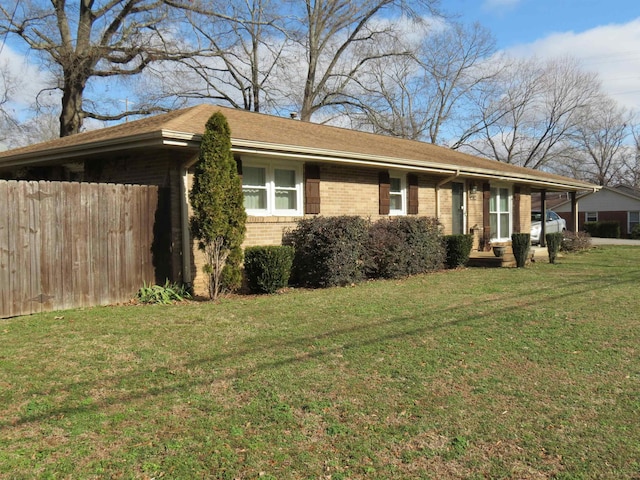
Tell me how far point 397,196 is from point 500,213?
5970 mm

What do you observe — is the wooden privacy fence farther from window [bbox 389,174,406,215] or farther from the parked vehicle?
the parked vehicle

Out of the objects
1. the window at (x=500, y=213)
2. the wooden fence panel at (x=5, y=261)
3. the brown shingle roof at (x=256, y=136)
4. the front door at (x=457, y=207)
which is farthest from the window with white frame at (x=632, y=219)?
the wooden fence panel at (x=5, y=261)

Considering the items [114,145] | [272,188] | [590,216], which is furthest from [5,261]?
[590,216]

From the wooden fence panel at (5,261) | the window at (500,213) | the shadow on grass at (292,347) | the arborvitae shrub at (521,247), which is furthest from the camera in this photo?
the window at (500,213)

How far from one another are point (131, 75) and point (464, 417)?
2225cm

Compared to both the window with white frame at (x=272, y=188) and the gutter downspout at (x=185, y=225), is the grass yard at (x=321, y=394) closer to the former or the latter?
the gutter downspout at (x=185, y=225)

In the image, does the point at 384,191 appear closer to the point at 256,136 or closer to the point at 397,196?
the point at 397,196

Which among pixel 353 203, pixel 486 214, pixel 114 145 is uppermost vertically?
pixel 114 145

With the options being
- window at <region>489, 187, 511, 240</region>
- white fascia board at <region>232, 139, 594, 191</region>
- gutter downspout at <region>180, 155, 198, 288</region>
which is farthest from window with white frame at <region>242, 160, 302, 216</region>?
window at <region>489, 187, 511, 240</region>

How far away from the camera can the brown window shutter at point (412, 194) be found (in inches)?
541

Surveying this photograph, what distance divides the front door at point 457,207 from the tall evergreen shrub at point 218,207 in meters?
8.69

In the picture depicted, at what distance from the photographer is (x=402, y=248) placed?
1173cm

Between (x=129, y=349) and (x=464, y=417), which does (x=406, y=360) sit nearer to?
(x=464, y=417)

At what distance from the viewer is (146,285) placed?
8594 mm
